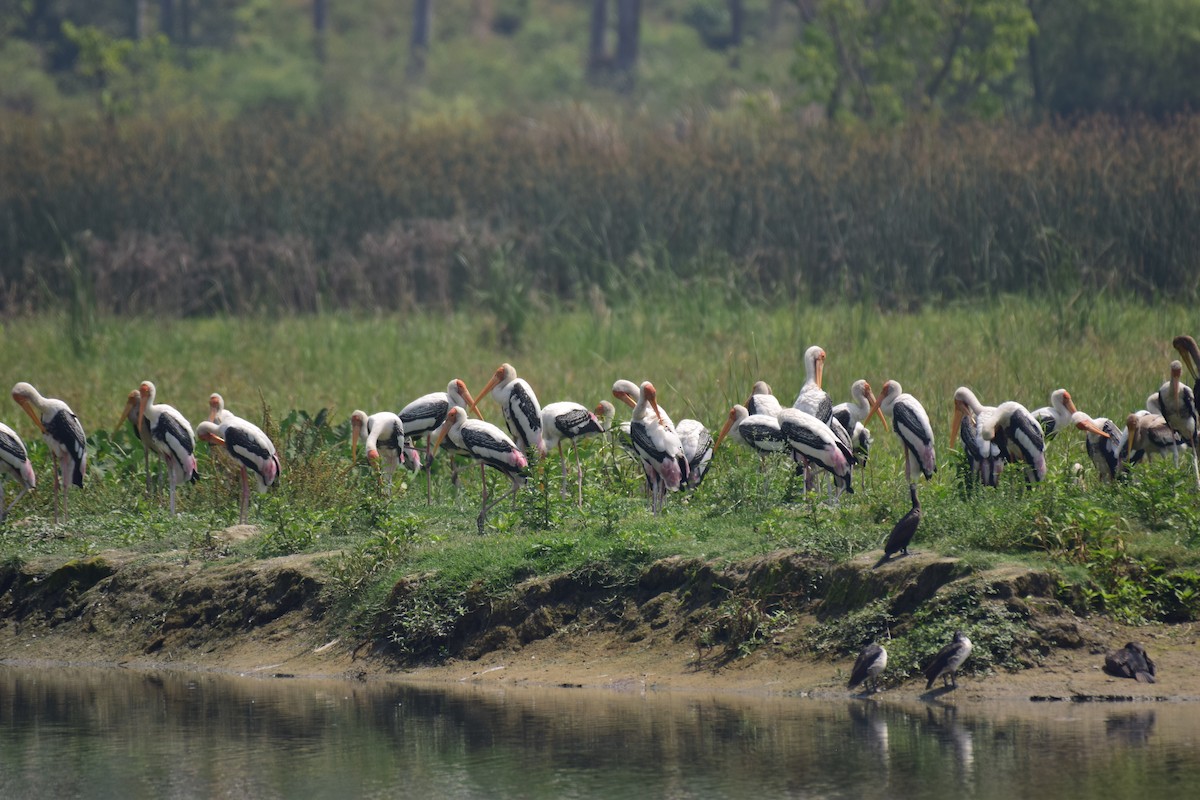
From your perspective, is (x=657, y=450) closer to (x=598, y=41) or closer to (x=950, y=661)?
(x=950, y=661)

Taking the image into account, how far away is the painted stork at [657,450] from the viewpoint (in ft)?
38.4

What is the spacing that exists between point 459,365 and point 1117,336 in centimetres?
687

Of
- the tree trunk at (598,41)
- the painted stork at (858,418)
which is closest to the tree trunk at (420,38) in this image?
the tree trunk at (598,41)

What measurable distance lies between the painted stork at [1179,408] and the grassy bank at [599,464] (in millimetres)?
584

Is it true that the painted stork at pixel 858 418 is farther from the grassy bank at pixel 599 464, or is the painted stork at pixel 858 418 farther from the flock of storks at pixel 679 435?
the grassy bank at pixel 599 464

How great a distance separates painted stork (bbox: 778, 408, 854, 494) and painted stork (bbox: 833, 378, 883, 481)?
0.81m

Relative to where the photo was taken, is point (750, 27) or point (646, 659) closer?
point (646, 659)

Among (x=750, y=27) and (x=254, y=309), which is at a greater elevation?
(x=750, y=27)

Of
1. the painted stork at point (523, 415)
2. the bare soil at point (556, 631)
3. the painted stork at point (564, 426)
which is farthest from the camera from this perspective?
the painted stork at point (523, 415)

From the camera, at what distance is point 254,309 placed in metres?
23.2

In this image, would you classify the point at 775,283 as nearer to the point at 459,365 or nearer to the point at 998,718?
the point at 459,365

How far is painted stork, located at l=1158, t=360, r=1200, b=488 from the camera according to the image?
11.4m

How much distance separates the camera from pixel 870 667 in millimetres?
9234

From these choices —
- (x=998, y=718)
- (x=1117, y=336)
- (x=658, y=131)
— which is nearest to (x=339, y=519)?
(x=998, y=718)
